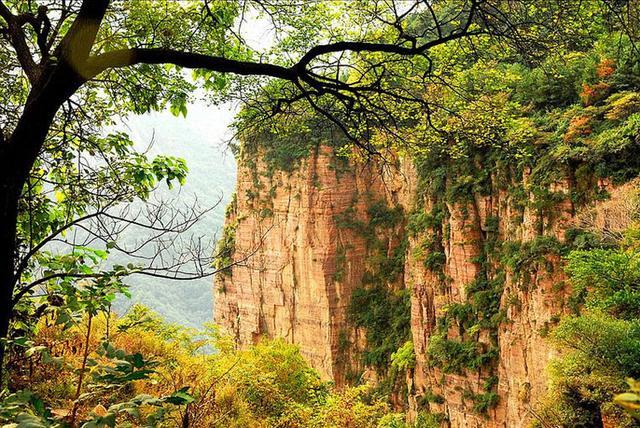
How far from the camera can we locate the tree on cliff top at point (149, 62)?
7.41 feet

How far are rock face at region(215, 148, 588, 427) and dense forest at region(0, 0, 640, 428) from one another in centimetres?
8

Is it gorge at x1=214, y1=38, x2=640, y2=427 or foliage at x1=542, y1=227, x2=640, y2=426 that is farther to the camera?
gorge at x1=214, y1=38, x2=640, y2=427

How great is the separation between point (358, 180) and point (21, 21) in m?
21.0

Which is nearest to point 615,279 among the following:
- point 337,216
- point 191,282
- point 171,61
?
point 171,61

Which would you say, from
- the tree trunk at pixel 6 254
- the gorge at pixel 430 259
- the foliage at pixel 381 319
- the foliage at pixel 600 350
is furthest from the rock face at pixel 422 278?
the foliage at pixel 600 350

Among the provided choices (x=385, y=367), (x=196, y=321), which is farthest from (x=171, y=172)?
(x=196, y=321)

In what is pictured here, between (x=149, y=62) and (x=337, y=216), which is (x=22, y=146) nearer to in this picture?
(x=149, y=62)

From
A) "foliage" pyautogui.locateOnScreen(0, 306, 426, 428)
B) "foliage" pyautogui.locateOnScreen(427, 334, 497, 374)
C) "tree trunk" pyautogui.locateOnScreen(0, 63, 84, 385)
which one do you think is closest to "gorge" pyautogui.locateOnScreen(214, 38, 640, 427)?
"foliage" pyautogui.locateOnScreen(427, 334, 497, 374)

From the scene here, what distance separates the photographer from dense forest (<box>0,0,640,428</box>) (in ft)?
8.53

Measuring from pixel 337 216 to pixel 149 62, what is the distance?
21.0 m

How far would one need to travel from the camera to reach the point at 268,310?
2542 centimetres

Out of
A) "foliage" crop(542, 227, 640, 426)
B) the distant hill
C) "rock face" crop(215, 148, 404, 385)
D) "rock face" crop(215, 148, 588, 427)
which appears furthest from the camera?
the distant hill

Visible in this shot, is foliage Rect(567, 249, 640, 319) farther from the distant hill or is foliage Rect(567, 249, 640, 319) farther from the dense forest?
the distant hill

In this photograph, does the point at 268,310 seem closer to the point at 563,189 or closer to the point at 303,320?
the point at 303,320
